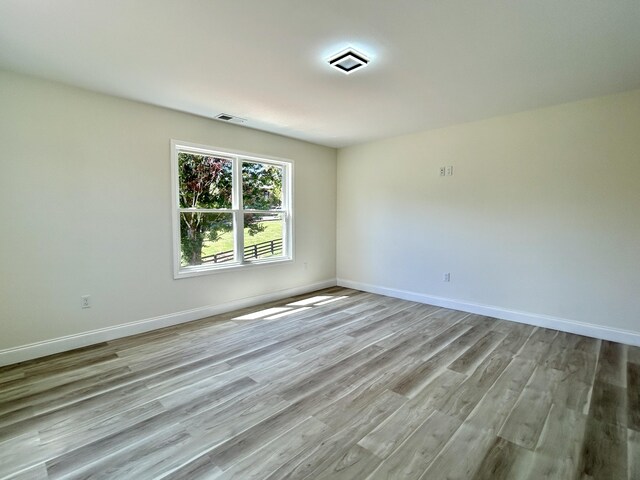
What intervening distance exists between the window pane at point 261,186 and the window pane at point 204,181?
26cm

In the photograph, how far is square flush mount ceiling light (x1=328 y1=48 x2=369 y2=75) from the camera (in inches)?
90.0

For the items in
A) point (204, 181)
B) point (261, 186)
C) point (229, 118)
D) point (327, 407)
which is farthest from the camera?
point (261, 186)

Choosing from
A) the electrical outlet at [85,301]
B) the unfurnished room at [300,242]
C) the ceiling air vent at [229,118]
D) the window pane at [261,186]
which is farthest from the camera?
the window pane at [261,186]

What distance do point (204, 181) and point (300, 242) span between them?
181cm

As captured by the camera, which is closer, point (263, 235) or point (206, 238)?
point (206, 238)

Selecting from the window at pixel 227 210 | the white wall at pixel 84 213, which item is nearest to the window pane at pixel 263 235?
the window at pixel 227 210

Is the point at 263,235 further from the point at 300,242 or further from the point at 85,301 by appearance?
the point at 85,301

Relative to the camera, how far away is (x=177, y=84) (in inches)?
111

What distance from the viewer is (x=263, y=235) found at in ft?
15.1

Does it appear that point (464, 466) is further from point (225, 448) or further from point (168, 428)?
point (168, 428)

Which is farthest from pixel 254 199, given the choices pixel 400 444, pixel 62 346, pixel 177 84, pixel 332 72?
pixel 400 444

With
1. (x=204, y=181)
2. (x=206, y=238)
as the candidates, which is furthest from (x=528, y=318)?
(x=204, y=181)

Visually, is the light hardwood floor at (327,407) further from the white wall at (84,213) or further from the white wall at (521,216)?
the white wall at (521,216)

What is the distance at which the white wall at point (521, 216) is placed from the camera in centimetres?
308
